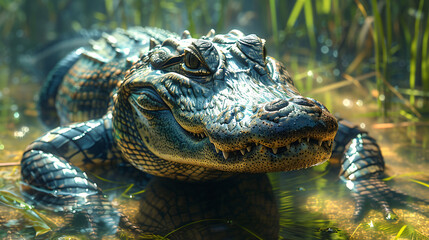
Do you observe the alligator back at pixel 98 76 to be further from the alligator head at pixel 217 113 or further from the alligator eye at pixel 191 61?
the alligator eye at pixel 191 61

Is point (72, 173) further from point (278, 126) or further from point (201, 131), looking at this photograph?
point (278, 126)

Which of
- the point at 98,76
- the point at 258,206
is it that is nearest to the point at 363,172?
the point at 258,206

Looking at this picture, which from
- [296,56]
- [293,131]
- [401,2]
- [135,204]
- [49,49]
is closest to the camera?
[293,131]

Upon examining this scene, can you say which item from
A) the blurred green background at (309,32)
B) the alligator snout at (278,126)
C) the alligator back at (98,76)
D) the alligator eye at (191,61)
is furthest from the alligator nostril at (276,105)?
the blurred green background at (309,32)

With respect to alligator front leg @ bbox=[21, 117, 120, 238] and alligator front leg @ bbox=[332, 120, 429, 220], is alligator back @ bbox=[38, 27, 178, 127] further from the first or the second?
alligator front leg @ bbox=[332, 120, 429, 220]

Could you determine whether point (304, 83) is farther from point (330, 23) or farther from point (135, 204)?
point (135, 204)

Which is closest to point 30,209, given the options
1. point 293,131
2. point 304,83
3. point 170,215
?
point 170,215

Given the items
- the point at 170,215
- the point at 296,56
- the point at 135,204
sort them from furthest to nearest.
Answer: the point at 296,56
the point at 135,204
the point at 170,215
